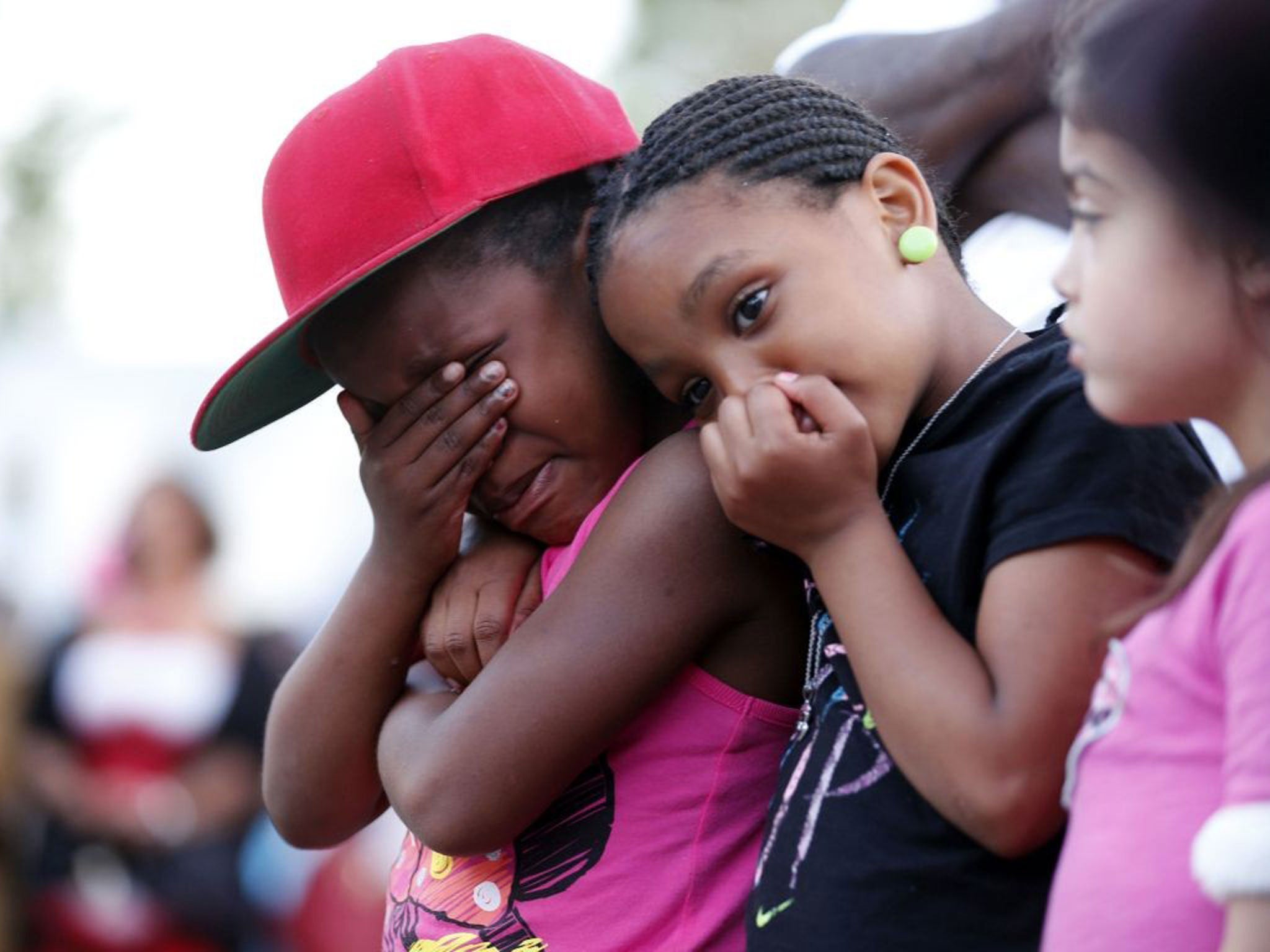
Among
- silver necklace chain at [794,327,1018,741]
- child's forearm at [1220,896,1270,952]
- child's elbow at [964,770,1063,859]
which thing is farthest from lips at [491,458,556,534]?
child's forearm at [1220,896,1270,952]

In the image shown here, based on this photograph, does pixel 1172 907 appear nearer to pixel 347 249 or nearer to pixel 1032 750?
pixel 1032 750

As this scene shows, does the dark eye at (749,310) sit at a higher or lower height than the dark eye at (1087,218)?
lower

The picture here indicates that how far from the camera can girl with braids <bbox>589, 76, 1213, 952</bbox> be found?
1.53 m

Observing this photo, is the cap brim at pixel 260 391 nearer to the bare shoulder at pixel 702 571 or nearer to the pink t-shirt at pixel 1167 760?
the bare shoulder at pixel 702 571

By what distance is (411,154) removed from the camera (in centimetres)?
221

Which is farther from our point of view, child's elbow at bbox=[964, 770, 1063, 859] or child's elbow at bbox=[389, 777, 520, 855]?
child's elbow at bbox=[389, 777, 520, 855]

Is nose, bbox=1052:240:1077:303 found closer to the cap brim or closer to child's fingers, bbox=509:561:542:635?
child's fingers, bbox=509:561:542:635

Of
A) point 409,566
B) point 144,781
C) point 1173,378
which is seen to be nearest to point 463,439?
point 409,566

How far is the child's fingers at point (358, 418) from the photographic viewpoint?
236 centimetres

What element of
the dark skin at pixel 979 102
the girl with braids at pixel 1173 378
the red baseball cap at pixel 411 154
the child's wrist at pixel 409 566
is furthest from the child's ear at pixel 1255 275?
the child's wrist at pixel 409 566

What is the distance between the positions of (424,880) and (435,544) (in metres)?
0.45

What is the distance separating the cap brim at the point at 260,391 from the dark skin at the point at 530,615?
8 cm

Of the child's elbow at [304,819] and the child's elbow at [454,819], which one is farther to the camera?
the child's elbow at [304,819]

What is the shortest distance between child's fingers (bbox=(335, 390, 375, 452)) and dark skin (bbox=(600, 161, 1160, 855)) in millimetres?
517
